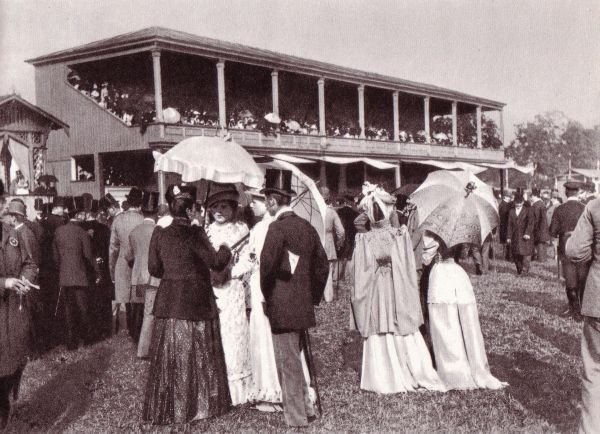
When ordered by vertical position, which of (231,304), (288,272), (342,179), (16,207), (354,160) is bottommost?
(231,304)

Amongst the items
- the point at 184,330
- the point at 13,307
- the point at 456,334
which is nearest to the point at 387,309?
the point at 456,334

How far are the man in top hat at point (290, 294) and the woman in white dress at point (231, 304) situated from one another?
0.55 m

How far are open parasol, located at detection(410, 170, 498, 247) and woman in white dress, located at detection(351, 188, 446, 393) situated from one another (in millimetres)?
381

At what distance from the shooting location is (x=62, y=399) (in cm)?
612

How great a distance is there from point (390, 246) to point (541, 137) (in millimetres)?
91005

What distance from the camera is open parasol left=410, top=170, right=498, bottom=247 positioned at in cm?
602

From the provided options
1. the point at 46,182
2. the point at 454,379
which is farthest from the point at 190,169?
the point at 46,182

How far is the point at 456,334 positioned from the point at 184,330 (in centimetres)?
259

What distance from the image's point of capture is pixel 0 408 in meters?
4.75

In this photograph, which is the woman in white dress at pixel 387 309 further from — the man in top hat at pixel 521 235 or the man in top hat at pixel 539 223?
the man in top hat at pixel 539 223

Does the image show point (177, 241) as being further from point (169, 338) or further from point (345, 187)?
point (345, 187)

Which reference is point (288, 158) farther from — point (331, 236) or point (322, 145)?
point (331, 236)

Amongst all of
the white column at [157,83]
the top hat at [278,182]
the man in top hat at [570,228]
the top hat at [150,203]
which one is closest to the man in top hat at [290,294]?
the top hat at [278,182]

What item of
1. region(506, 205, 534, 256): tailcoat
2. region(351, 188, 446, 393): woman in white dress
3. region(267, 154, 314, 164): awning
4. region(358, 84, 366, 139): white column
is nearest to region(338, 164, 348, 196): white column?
region(358, 84, 366, 139): white column
